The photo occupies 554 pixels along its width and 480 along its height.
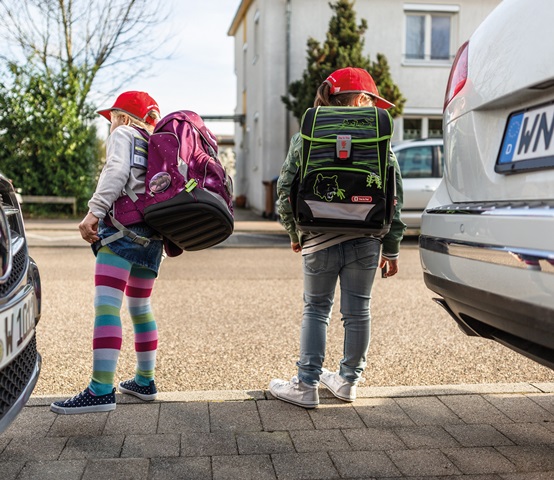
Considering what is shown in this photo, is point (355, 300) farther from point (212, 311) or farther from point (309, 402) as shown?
point (212, 311)

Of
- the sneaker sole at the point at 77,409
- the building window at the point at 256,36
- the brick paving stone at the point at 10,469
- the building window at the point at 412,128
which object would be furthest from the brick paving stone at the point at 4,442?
the building window at the point at 256,36

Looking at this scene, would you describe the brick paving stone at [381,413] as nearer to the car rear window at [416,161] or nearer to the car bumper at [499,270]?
the car bumper at [499,270]

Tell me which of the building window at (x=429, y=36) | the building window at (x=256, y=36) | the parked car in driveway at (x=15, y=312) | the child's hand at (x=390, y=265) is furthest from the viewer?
the building window at (x=256, y=36)

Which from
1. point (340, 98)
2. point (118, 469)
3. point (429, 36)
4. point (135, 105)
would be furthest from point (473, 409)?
point (429, 36)

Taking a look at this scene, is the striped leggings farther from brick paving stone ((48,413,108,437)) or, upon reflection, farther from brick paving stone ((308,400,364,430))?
brick paving stone ((308,400,364,430))

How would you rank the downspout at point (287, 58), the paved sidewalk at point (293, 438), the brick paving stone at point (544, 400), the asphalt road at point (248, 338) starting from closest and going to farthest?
the paved sidewalk at point (293, 438)
the brick paving stone at point (544, 400)
the asphalt road at point (248, 338)
the downspout at point (287, 58)

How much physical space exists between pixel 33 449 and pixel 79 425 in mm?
316

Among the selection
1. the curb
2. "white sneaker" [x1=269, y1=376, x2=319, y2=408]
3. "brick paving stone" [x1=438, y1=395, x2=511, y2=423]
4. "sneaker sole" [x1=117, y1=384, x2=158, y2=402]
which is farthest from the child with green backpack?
"sneaker sole" [x1=117, y1=384, x2=158, y2=402]

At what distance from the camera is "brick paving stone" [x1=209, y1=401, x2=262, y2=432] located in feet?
11.1

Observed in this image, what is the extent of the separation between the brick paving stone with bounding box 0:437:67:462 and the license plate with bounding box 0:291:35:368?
1.91 ft

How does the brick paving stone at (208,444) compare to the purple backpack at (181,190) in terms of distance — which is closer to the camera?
the brick paving stone at (208,444)

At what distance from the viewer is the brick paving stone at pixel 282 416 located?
11.2 feet

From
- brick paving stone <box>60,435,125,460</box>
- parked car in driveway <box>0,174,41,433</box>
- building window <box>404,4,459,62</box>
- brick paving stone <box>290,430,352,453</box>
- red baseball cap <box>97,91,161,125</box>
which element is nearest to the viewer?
parked car in driveway <box>0,174,41,433</box>

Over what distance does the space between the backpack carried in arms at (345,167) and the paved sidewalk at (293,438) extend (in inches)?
36.9
